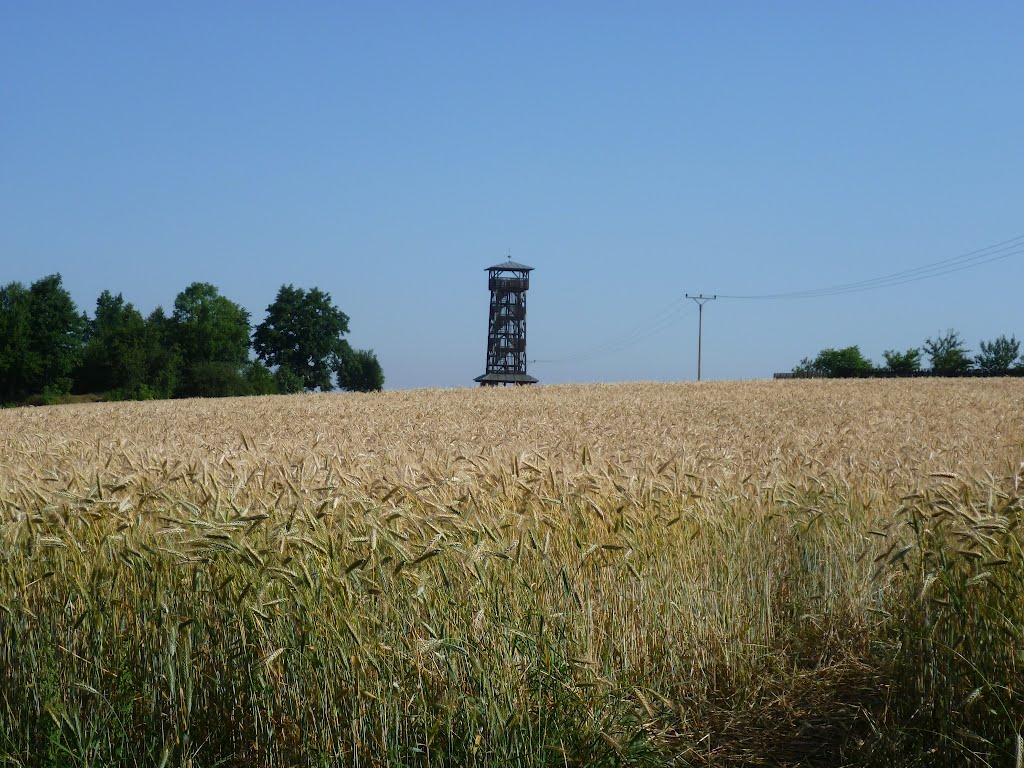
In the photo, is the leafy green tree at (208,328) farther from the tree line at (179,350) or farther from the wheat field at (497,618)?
the wheat field at (497,618)

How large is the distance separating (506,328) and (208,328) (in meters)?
27.6

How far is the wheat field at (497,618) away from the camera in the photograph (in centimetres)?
361

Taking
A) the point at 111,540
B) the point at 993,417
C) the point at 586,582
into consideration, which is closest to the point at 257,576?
the point at 111,540

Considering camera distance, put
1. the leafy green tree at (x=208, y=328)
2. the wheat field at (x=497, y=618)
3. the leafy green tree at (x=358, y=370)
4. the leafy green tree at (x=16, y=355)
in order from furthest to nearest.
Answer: the leafy green tree at (x=358, y=370) → the leafy green tree at (x=208, y=328) → the leafy green tree at (x=16, y=355) → the wheat field at (x=497, y=618)

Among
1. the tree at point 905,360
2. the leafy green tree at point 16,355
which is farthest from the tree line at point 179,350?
the tree at point 905,360

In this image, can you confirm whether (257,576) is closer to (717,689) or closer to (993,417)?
(717,689)

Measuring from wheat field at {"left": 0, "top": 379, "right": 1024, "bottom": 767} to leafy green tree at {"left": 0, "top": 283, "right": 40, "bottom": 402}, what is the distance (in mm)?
57176

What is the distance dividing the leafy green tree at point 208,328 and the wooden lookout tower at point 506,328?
22.6 metres

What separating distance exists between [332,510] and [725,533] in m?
2.28

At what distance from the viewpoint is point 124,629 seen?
13.2 ft

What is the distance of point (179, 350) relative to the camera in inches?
2457

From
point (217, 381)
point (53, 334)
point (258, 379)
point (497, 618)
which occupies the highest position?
point (53, 334)

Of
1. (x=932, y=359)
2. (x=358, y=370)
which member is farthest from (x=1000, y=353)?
(x=358, y=370)

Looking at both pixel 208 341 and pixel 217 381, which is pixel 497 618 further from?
pixel 208 341
